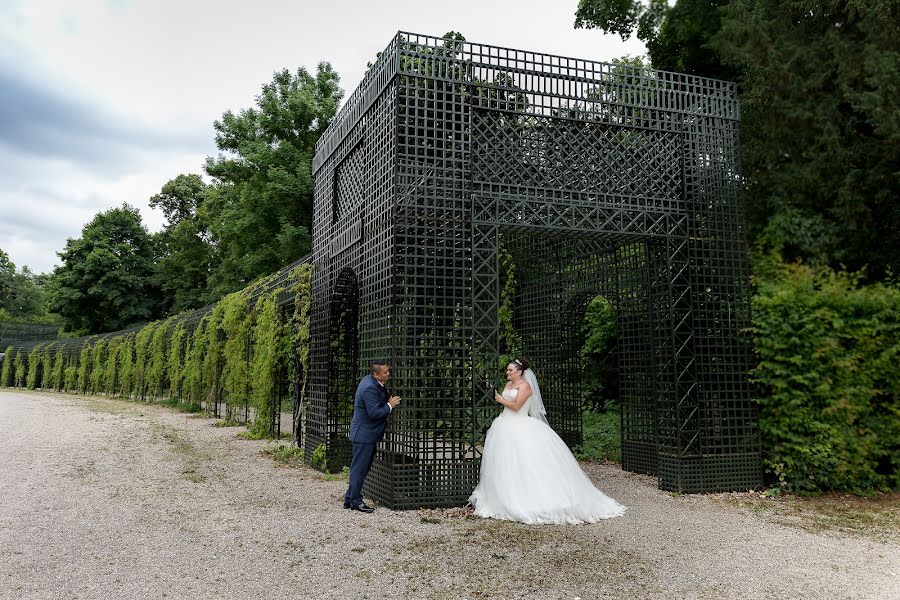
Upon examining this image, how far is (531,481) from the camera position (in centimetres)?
630

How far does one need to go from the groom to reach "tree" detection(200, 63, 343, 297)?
18052mm

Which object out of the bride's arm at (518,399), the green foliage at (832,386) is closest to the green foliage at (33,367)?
the bride's arm at (518,399)

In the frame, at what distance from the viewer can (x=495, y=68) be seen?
291 inches

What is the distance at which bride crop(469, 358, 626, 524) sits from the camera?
6.15 m

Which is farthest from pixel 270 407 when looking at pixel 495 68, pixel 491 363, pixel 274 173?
pixel 274 173

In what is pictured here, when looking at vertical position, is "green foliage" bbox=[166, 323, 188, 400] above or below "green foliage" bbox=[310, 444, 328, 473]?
above

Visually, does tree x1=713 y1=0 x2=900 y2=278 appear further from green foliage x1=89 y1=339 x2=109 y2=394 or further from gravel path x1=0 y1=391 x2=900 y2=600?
green foliage x1=89 y1=339 x2=109 y2=394

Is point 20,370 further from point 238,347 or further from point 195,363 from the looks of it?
point 238,347

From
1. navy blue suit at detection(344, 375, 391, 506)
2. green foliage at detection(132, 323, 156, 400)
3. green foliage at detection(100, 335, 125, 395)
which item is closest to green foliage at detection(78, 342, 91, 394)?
green foliage at detection(100, 335, 125, 395)

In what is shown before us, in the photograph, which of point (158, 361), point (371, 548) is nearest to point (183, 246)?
point (158, 361)

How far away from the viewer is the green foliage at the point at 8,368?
3775cm

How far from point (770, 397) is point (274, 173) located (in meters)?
20.5

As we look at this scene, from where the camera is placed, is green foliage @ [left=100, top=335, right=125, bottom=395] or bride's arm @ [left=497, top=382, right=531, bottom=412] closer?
bride's arm @ [left=497, top=382, right=531, bottom=412]

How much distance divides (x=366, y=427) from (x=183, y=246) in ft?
113
